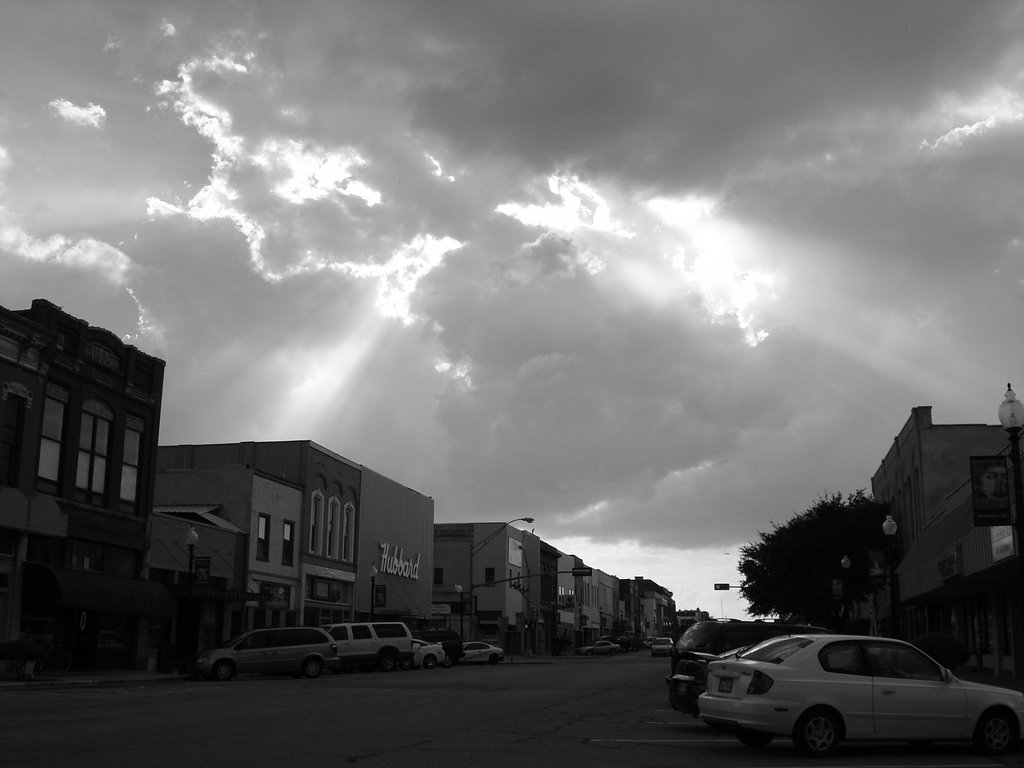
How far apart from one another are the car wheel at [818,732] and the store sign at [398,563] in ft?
171

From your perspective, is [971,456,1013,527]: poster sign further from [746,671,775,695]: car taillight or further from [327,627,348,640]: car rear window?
[327,627,348,640]: car rear window

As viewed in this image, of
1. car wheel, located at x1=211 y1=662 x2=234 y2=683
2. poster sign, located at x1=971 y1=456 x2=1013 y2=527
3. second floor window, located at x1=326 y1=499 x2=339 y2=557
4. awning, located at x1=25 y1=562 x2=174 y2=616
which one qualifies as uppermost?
second floor window, located at x1=326 y1=499 x2=339 y2=557

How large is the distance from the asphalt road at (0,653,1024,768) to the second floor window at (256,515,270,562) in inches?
1039

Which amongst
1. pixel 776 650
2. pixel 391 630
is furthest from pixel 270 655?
pixel 776 650

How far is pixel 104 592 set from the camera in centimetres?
3572

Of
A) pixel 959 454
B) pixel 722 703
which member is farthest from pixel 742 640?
pixel 959 454

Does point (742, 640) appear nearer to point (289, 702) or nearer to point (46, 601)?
point (289, 702)

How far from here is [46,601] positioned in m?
33.2

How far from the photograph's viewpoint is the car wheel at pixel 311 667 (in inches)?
1417

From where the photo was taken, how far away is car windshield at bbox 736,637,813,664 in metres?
13.0

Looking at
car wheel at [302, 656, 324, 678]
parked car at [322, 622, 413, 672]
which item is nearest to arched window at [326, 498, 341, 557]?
parked car at [322, 622, 413, 672]

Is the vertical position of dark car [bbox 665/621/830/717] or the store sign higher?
the store sign

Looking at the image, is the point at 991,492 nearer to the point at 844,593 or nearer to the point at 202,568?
the point at 202,568

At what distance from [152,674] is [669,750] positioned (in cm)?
2682
